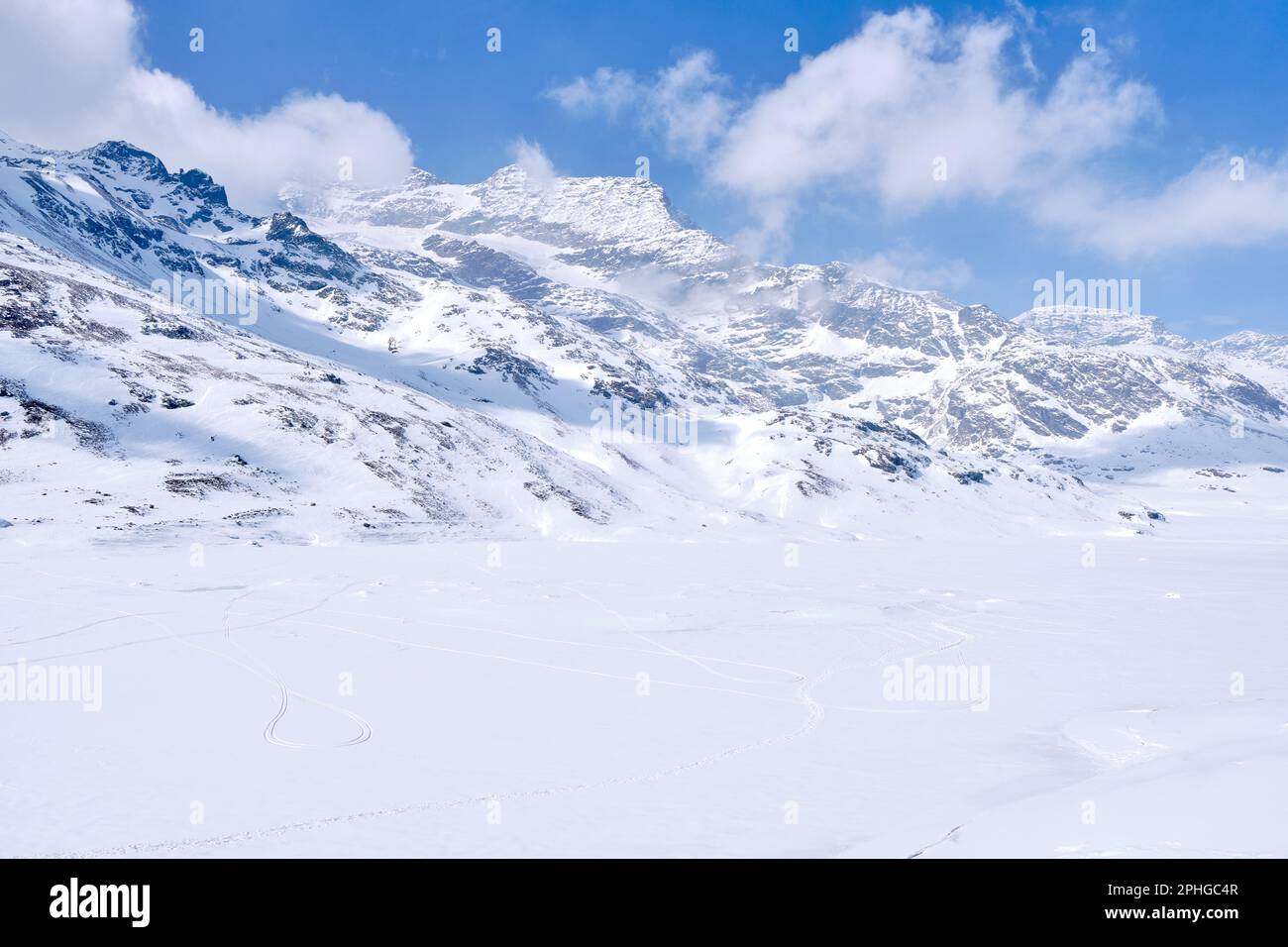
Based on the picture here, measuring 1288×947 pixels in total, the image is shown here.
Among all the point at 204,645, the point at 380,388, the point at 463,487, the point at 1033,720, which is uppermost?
the point at 380,388

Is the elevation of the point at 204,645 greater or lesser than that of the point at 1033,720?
greater

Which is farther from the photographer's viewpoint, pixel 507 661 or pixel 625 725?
pixel 507 661

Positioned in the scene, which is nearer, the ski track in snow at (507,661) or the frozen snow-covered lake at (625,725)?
the ski track in snow at (507,661)

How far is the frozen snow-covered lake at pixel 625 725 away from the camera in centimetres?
Result: 1169

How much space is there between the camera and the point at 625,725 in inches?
727

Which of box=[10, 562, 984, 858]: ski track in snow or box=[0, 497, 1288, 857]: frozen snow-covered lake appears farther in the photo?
box=[0, 497, 1288, 857]: frozen snow-covered lake

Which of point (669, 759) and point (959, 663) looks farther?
point (959, 663)

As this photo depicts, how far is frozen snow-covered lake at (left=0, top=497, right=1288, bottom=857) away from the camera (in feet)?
38.3

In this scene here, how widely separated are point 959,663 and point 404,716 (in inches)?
809

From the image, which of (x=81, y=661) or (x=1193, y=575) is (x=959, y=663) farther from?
(x=1193, y=575)

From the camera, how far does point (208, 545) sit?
59.8 meters

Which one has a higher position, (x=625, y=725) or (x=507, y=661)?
(x=507, y=661)
